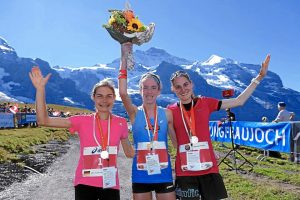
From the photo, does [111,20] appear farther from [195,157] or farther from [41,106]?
[195,157]

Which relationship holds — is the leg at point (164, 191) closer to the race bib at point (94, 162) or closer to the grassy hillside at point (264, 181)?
the race bib at point (94, 162)

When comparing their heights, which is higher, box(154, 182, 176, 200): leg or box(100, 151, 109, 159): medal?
box(100, 151, 109, 159): medal

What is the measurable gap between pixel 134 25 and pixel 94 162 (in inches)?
86.0

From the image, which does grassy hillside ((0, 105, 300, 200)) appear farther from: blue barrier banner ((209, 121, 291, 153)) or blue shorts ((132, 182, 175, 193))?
blue shorts ((132, 182, 175, 193))

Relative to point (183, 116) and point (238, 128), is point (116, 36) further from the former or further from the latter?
point (238, 128)

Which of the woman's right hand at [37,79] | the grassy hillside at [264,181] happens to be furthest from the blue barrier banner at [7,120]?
the woman's right hand at [37,79]

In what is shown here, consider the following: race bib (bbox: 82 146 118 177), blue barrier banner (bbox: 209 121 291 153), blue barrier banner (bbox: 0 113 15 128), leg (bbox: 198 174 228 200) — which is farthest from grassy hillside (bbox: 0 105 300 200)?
blue barrier banner (bbox: 0 113 15 128)

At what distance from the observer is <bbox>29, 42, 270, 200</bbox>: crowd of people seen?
498 cm

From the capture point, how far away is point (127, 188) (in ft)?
37.9

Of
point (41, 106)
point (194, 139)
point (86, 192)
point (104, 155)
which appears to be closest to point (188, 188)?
point (194, 139)

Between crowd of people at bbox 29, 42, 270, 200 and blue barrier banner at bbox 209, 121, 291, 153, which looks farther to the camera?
blue barrier banner at bbox 209, 121, 291, 153

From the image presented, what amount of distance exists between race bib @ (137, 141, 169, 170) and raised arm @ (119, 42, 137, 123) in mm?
494

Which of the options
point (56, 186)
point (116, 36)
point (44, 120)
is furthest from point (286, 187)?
point (44, 120)

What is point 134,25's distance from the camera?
5898 mm
